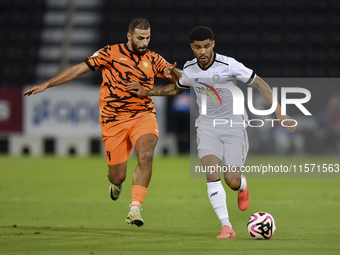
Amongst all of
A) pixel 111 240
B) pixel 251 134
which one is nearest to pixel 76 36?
pixel 251 134

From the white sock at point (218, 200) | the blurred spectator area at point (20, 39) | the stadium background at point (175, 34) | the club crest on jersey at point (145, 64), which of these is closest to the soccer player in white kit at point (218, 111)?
the white sock at point (218, 200)

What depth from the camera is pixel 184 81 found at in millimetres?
6441

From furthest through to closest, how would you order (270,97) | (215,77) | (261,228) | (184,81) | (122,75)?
(122,75) < (184,81) < (215,77) < (270,97) < (261,228)

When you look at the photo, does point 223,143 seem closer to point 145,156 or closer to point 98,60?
point 145,156

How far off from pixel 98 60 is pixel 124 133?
91 centimetres

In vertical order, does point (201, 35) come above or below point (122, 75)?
above

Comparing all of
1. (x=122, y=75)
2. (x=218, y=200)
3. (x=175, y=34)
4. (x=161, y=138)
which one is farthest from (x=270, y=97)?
(x=175, y=34)

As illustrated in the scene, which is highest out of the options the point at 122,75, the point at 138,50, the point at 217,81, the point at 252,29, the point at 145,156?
the point at 252,29

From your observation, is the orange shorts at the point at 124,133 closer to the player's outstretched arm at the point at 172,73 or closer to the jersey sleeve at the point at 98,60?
the player's outstretched arm at the point at 172,73

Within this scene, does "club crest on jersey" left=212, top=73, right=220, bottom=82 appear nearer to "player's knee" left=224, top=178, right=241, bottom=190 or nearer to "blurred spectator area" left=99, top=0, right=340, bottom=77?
"player's knee" left=224, top=178, right=241, bottom=190

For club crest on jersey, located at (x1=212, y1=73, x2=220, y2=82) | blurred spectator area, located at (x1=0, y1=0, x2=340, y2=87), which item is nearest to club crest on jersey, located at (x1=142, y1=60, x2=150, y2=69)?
club crest on jersey, located at (x1=212, y1=73, x2=220, y2=82)

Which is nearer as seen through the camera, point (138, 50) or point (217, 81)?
point (217, 81)

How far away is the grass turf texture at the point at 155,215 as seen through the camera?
17.2 feet

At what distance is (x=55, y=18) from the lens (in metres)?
26.4
